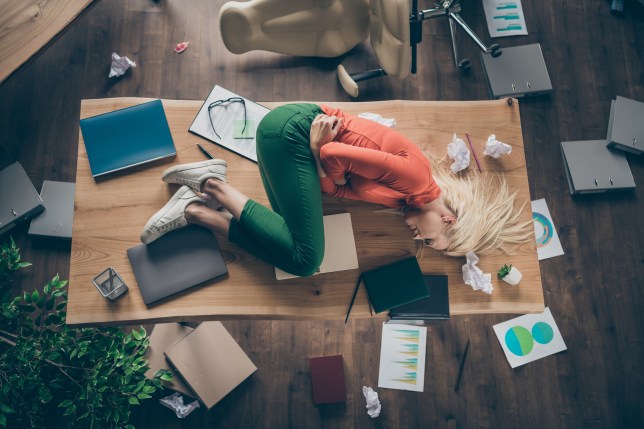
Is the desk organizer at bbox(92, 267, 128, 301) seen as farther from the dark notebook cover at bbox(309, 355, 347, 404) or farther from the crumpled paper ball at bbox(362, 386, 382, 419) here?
the crumpled paper ball at bbox(362, 386, 382, 419)

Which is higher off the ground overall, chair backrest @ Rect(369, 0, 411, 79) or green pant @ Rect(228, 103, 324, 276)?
chair backrest @ Rect(369, 0, 411, 79)

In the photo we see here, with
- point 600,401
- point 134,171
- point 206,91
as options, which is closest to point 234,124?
point 134,171

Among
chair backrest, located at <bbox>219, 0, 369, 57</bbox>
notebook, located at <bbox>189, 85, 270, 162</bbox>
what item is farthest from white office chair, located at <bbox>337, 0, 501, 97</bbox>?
notebook, located at <bbox>189, 85, 270, 162</bbox>

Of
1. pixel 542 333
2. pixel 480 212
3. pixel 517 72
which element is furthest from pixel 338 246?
pixel 517 72

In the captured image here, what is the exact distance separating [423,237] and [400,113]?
22.8 inches

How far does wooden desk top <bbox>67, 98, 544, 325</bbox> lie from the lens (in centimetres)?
202

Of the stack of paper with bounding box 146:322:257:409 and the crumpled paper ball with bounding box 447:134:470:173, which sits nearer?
the crumpled paper ball with bounding box 447:134:470:173

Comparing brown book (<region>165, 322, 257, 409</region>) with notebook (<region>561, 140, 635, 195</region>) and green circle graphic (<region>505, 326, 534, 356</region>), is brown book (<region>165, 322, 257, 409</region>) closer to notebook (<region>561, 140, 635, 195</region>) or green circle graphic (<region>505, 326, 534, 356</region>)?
green circle graphic (<region>505, 326, 534, 356</region>)

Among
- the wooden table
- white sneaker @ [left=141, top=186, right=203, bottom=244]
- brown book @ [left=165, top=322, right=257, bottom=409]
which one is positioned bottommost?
brown book @ [left=165, top=322, right=257, bottom=409]

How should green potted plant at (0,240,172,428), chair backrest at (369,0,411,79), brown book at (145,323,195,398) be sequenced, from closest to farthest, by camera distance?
green potted plant at (0,240,172,428), chair backrest at (369,0,411,79), brown book at (145,323,195,398)

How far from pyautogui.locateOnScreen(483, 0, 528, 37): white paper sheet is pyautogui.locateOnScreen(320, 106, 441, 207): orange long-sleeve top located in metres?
1.51

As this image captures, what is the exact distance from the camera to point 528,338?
2764 mm

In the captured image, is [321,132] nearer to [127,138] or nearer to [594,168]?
[127,138]

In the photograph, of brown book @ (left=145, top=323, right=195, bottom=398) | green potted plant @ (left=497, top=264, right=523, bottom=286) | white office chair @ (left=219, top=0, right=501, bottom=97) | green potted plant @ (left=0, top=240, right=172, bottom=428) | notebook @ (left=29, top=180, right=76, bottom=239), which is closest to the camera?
green potted plant @ (left=0, top=240, right=172, bottom=428)
